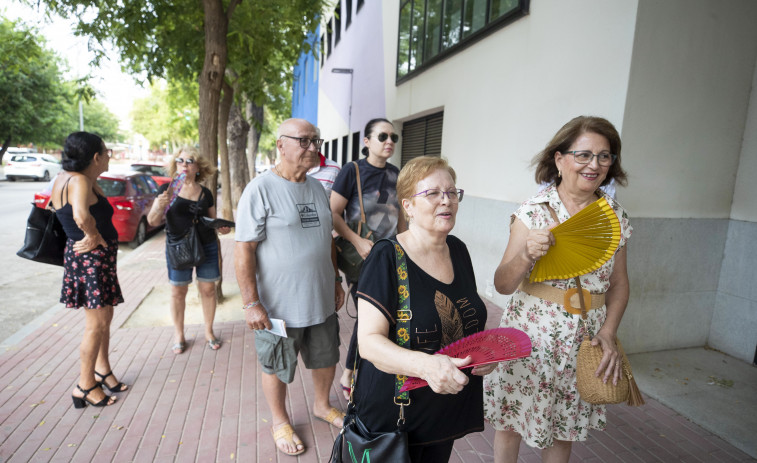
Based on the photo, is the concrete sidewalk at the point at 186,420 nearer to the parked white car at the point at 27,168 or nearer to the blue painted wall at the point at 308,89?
the blue painted wall at the point at 308,89

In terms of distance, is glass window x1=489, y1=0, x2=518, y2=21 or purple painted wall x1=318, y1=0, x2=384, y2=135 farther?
purple painted wall x1=318, y1=0, x2=384, y2=135

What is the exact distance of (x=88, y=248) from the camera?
10.1 feet

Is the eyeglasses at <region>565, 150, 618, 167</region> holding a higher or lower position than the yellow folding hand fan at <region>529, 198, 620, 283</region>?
higher

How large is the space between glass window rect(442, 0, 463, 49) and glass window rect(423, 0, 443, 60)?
0.82ft

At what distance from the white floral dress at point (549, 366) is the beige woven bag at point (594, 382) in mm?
89

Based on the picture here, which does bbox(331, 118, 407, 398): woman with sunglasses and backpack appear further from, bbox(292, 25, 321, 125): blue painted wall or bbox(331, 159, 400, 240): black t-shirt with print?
bbox(292, 25, 321, 125): blue painted wall

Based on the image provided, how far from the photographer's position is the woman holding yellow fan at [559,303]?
1.95 meters

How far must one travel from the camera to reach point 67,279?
3.17 meters

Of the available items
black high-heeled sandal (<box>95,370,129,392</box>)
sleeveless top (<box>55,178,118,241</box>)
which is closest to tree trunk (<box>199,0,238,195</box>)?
A: sleeveless top (<box>55,178,118,241</box>)

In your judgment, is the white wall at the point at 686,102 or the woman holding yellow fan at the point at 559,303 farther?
the white wall at the point at 686,102

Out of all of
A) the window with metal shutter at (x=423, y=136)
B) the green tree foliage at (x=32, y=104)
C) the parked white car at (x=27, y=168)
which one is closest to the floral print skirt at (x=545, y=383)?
the window with metal shutter at (x=423, y=136)

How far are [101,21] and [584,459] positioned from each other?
763 centimetres

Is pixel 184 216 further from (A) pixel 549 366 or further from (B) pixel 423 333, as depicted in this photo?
(A) pixel 549 366

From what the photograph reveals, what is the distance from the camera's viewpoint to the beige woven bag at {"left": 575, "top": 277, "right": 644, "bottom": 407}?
1.89 m
